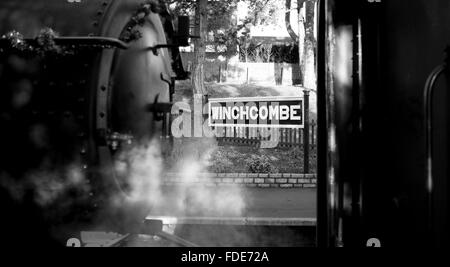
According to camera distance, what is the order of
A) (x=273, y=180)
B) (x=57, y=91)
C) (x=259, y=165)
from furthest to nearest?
(x=259, y=165)
(x=273, y=180)
(x=57, y=91)

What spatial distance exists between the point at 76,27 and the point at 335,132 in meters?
1.30

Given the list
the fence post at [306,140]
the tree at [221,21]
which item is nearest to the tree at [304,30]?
the fence post at [306,140]

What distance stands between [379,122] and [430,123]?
43cm

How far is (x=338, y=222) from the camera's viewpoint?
79.9 inches

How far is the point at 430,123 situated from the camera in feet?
4.97

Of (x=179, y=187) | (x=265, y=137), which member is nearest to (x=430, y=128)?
(x=179, y=187)

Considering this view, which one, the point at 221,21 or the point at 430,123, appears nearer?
the point at 430,123

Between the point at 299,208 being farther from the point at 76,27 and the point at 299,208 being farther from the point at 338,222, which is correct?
the point at 76,27

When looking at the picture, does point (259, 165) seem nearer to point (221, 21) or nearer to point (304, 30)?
point (304, 30)

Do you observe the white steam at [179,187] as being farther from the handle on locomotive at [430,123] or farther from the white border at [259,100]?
the handle on locomotive at [430,123]

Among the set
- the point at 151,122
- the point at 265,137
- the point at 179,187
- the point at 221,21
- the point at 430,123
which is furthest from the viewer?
the point at 265,137

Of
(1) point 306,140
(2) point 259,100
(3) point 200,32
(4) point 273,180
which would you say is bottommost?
(4) point 273,180

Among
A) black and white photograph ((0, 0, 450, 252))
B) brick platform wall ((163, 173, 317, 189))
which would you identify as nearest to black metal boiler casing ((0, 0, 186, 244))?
black and white photograph ((0, 0, 450, 252))
